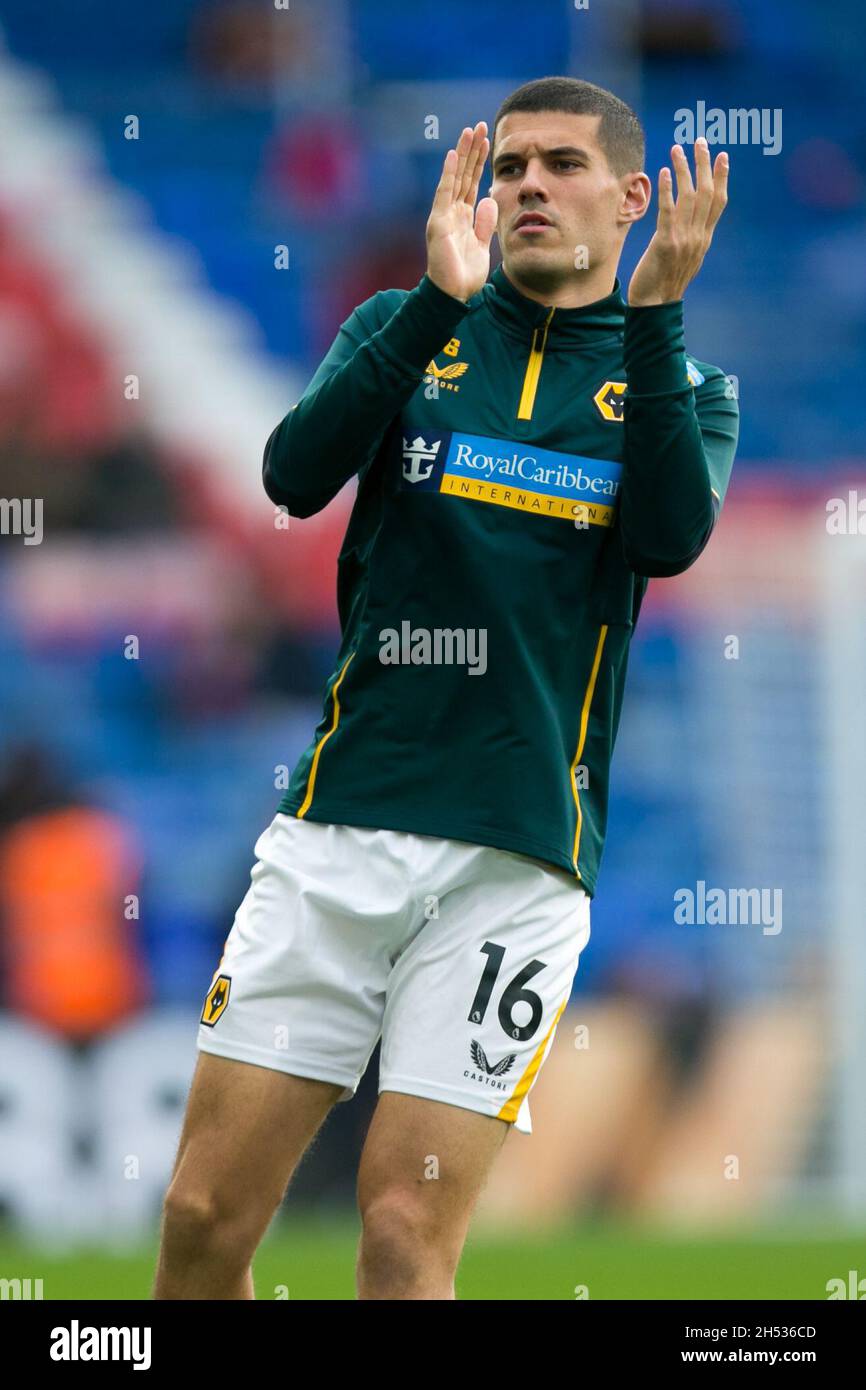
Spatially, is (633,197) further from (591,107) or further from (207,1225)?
(207,1225)

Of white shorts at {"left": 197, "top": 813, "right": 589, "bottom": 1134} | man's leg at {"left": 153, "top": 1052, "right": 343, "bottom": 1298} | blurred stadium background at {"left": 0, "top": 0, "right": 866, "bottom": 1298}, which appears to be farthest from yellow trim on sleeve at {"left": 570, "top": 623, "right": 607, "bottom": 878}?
blurred stadium background at {"left": 0, "top": 0, "right": 866, "bottom": 1298}

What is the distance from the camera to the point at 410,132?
31.9 feet

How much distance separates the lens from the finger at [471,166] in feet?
11.1

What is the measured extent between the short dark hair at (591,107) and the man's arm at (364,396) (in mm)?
488

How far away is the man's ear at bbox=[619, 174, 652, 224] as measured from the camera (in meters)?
3.54

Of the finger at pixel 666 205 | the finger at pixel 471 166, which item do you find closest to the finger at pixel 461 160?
the finger at pixel 471 166

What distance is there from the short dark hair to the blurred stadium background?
331 centimetres

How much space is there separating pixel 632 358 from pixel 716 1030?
504cm

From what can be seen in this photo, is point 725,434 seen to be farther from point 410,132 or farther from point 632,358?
point 410,132

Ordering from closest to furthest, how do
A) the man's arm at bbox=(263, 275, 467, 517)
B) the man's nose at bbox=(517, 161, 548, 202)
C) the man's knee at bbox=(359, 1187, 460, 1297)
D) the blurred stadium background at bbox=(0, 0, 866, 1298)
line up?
the man's knee at bbox=(359, 1187, 460, 1297) < the man's arm at bbox=(263, 275, 467, 517) < the man's nose at bbox=(517, 161, 548, 202) < the blurred stadium background at bbox=(0, 0, 866, 1298)

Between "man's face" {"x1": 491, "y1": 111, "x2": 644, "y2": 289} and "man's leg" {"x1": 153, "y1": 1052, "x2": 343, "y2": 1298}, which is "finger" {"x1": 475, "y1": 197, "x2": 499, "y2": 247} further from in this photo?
"man's leg" {"x1": 153, "y1": 1052, "x2": 343, "y2": 1298}

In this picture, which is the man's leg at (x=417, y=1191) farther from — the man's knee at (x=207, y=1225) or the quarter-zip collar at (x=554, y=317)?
the quarter-zip collar at (x=554, y=317)

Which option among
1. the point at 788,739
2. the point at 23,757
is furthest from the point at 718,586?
the point at 23,757
